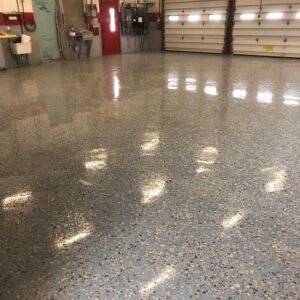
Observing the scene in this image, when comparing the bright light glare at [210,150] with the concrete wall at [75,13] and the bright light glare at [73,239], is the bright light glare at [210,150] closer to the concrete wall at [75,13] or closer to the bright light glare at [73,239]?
the bright light glare at [73,239]

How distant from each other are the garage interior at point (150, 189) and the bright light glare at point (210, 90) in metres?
0.02

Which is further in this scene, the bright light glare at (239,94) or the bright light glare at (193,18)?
the bright light glare at (193,18)

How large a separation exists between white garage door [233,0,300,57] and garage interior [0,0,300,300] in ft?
14.2

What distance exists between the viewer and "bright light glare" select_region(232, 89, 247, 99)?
14.1 feet

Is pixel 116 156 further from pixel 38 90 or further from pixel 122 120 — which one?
pixel 38 90

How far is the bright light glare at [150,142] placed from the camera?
2492 millimetres

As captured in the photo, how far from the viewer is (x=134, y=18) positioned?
444 inches

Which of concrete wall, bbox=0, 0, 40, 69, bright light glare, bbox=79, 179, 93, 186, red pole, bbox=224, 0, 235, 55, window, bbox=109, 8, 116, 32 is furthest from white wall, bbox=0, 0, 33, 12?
bright light glare, bbox=79, 179, 93, 186

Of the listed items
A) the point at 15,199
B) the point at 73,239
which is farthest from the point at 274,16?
the point at 73,239

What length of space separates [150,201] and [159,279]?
23.2 inches

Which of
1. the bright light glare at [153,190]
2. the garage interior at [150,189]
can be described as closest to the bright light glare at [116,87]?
the garage interior at [150,189]

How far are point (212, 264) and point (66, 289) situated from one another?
63 cm

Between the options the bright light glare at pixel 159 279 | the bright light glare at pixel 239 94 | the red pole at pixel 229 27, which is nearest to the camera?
the bright light glare at pixel 159 279

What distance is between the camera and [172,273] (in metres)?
1.23
